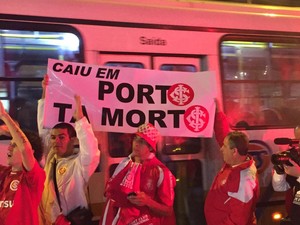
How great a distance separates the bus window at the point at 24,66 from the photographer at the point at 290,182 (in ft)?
7.98

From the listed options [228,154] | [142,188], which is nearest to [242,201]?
[228,154]

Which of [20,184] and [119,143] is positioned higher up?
[119,143]

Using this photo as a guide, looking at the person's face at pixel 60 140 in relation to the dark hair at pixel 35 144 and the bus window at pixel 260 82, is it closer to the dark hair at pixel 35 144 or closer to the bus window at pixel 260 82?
the dark hair at pixel 35 144

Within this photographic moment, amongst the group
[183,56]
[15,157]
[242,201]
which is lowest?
[242,201]

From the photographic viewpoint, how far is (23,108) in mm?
4758

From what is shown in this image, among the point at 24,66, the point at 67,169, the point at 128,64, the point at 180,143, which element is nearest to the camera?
the point at 67,169

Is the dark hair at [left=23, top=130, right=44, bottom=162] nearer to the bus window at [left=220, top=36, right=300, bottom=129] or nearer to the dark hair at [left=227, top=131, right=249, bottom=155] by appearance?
the dark hair at [left=227, top=131, right=249, bottom=155]

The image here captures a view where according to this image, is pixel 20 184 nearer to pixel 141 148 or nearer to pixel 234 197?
pixel 141 148

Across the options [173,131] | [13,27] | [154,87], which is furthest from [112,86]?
[13,27]

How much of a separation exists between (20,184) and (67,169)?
56 cm

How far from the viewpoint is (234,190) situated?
15.0ft

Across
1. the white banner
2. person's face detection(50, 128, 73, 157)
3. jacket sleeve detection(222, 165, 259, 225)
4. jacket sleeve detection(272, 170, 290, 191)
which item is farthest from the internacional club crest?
person's face detection(50, 128, 73, 157)

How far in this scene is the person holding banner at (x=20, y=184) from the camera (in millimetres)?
3850

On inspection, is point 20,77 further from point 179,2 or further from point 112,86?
point 179,2
